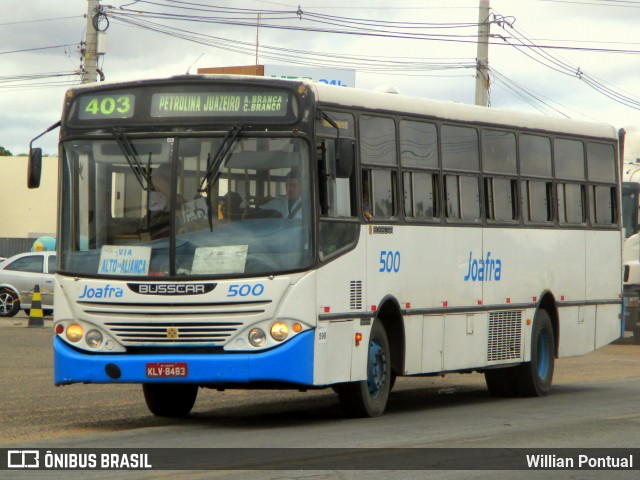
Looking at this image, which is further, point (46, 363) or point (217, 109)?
point (46, 363)

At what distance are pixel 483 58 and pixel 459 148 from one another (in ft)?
59.0

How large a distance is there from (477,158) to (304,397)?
3562 millimetres

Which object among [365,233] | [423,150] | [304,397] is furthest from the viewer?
[304,397]

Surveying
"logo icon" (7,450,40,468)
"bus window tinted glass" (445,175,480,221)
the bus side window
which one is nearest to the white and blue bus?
"bus window tinted glass" (445,175,480,221)

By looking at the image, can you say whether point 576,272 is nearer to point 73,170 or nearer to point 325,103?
point 325,103

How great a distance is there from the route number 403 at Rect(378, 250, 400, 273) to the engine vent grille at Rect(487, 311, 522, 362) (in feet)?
7.68

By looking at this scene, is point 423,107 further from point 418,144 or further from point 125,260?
point 125,260

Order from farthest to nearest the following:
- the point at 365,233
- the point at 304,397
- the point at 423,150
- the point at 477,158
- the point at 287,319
A: the point at 304,397 < the point at 477,158 < the point at 423,150 < the point at 365,233 < the point at 287,319

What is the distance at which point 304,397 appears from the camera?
17.4 metres

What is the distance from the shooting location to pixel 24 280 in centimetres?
3344

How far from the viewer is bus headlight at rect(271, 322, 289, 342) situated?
1263 centimetres

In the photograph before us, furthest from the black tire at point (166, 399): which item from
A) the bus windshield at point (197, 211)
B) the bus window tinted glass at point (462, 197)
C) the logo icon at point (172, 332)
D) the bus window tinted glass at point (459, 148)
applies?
the bus window tinted glass at point (459, 148)

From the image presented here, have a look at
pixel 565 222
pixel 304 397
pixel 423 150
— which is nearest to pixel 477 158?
pixel 423 150

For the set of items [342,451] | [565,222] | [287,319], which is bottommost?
[342,451]
